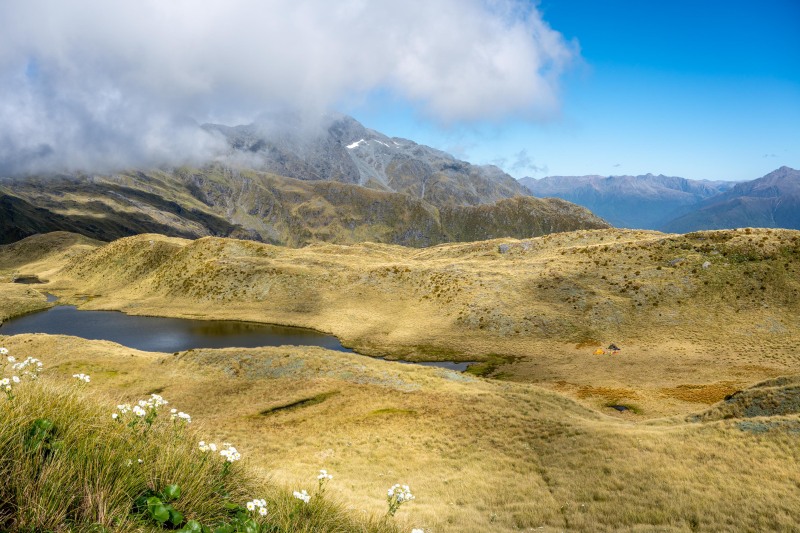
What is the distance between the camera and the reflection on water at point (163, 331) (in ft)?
224

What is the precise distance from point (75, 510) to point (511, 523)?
14.9 meters

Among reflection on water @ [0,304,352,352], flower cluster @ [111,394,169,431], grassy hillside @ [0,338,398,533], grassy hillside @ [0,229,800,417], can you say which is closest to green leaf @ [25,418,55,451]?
grassy hillside @ [0,338,398,533]

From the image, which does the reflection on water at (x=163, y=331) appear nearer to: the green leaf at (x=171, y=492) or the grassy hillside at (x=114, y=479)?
the grassy hillside at (x=114, y=479)

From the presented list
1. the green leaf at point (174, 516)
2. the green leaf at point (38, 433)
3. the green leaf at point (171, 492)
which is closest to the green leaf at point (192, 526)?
the green leaf at point (174, 516)

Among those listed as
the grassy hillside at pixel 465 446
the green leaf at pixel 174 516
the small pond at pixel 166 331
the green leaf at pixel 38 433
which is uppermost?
the green leaf at pixel 38 433

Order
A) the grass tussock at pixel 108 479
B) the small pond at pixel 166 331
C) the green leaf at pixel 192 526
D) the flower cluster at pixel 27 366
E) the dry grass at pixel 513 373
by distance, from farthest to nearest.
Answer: the small pond at pixel 166 331 < the dry grass at pixel 513 373 < the flower cluster at pixel 27 366 < the green leaf at pixel 192 526 < the grass tussock at pixel 108 479

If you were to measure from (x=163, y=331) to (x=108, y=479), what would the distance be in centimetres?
8297

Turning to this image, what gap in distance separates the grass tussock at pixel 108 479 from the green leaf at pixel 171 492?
2cm

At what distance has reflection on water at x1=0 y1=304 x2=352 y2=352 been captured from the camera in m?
68.4

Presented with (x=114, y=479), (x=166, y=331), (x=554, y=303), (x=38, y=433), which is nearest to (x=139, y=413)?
(x=114, y=479)

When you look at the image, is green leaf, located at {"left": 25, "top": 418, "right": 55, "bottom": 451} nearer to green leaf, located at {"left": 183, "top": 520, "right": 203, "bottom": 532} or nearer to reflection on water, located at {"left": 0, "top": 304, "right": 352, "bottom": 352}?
green leaf, located at {"left": 183, "top": 520, "right": 203, "bottom": 532}

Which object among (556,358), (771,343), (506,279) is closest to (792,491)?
(556,358)

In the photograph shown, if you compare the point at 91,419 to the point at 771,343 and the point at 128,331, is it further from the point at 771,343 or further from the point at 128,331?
the point at 128,331

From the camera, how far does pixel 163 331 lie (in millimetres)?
76562
